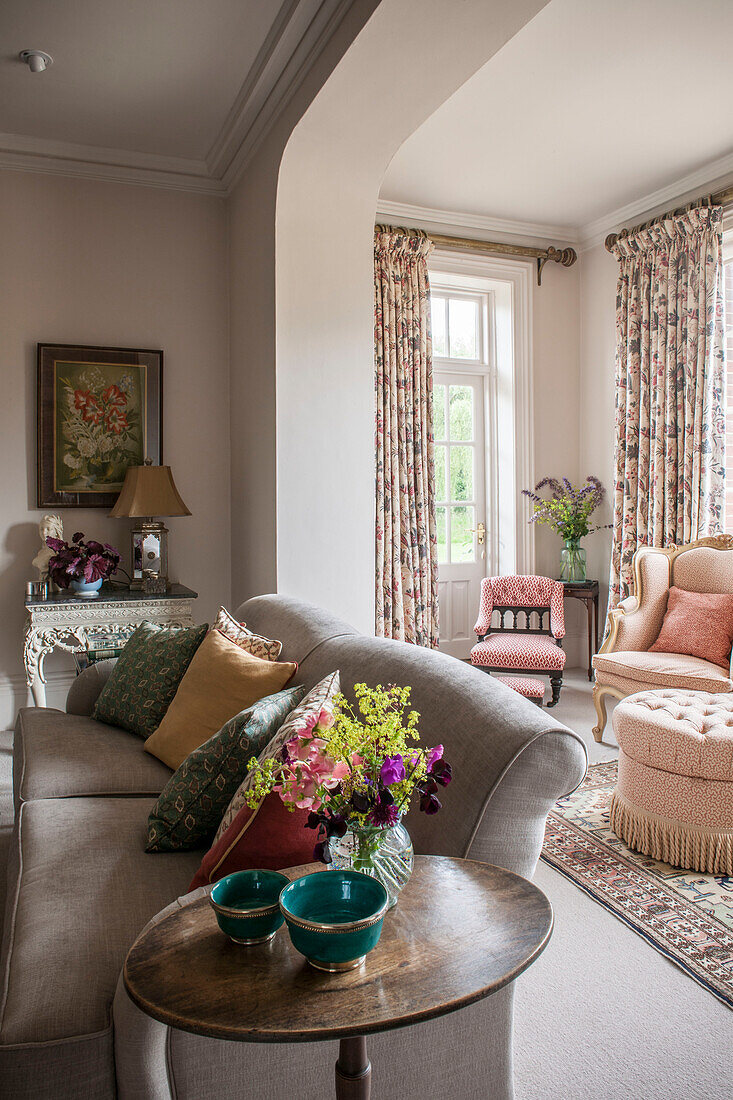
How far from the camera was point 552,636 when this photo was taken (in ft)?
15.0

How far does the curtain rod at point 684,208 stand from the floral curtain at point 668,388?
4 centimetres

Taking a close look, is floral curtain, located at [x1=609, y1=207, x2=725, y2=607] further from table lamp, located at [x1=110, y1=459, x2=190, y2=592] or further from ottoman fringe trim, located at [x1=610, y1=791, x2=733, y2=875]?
table lamp, located at [x1=110, y1=459, x2=190, y2=592]

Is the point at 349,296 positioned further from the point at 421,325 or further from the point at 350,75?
the point at 421,325

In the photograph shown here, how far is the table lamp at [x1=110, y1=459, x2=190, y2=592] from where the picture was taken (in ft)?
12.7

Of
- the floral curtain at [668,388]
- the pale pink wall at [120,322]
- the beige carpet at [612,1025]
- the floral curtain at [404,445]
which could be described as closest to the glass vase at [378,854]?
the beige carpet at [612,1025]

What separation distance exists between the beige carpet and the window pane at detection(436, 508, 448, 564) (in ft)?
10.6

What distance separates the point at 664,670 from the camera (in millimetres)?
3609

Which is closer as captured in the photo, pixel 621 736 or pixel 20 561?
pixel 621 736

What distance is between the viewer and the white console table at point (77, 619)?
358 centimetres

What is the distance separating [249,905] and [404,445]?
3.98m

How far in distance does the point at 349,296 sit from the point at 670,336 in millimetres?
2096

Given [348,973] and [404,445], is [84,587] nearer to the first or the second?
[404,445]

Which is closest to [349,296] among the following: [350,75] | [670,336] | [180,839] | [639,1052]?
[350,75]

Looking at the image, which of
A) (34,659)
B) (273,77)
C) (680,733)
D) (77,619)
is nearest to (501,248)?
(273,77)
